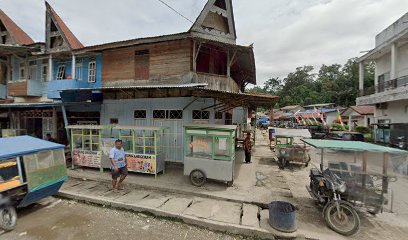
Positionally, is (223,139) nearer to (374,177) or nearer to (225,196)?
(225,196)

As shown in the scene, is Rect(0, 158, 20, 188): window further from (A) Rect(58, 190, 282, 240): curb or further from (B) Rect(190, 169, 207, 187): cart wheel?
(B) Rect(190, 169, 207, 187): cart wheel

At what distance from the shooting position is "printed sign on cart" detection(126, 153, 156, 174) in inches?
327

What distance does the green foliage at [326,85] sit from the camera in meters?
50.1

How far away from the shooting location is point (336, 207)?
4.91 meters

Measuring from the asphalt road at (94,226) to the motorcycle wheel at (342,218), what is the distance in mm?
2441

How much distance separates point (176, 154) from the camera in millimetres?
10125

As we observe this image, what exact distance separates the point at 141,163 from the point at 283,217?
603 centimetres

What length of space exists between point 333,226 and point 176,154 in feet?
23.4

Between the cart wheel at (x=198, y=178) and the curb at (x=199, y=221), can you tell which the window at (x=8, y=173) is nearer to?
the curb at (x=199, y=221)

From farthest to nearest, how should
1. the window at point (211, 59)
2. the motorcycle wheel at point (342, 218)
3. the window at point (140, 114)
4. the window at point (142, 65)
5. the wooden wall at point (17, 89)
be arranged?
the wooden wall at point (17, 89), the window at point (142, 65), the window at point (211, 59), the window at point (140, 114), the motorcycle wheel at point (342, 218)

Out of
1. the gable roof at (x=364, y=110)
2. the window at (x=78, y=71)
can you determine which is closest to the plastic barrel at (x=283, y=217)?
the window at (x=78, y=71)

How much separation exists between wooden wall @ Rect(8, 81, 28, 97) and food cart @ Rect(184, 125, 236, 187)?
45.7ft

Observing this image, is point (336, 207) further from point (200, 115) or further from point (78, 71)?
point (78, 71)

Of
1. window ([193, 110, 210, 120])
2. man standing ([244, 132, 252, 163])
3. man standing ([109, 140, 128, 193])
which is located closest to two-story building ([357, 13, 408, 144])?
man standing ([244, 132, 252, 163])
